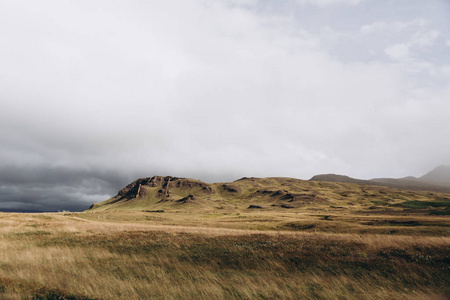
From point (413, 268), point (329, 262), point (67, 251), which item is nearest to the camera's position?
point (413, 268)

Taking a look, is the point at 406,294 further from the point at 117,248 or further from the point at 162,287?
the point at 117,248

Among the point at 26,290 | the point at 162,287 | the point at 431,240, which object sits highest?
the point at 26,290

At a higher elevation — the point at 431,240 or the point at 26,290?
the point at 26,290

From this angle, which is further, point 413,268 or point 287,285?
point 413,268

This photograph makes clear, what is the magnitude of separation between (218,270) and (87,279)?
5.50m

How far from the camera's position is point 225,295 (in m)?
8.20

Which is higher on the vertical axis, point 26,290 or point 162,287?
point 26,290

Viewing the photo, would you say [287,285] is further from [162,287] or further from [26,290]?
[26,290]

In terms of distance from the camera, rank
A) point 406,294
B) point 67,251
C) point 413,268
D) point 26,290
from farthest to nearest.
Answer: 1. point 67,251
2. point 413,268
3. point 406,294
4. point 26,290

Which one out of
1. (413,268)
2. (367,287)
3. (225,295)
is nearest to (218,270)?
(225,295)

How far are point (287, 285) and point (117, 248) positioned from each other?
41.5 ft

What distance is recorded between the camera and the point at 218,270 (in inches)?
440

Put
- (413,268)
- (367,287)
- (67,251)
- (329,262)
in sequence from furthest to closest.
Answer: (67,251) < (329,262) < (413,268) < (367,287)

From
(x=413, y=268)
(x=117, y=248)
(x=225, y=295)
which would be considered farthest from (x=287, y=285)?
(x=117, y=248)
